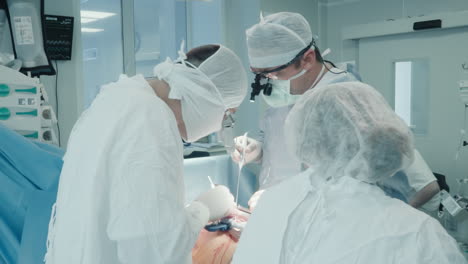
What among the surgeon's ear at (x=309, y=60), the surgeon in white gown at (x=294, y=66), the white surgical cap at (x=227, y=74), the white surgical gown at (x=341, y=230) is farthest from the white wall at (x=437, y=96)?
A: the white surgical gown at (x=341, y=230)

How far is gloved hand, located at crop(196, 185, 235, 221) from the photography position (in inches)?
64.5

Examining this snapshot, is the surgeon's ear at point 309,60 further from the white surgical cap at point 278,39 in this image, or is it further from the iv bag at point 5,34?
the iv bag at point 5,34

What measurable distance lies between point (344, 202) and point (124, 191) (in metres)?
0.54

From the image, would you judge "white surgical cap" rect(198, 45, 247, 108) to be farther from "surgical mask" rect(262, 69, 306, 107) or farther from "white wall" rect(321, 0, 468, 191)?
"white wall" rect(321, 0, 468, 191)

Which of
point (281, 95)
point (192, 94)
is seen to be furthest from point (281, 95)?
point (192, 94)

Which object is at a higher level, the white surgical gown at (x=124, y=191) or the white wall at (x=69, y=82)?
the white wall at (x=69, y=82)

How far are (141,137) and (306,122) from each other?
1.40 ft

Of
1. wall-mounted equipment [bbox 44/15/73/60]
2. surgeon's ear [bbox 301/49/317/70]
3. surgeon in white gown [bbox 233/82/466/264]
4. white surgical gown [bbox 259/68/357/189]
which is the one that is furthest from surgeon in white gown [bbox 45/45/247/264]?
wall-mounted equipment [bbox 44/15/73/60]

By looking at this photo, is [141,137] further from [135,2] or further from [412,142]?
[135,2]

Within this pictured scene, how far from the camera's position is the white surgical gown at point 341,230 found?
0.86 meters

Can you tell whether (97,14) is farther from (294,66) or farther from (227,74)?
(227,74)

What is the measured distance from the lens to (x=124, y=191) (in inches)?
42.6

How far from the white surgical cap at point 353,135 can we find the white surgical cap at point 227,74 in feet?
1.38

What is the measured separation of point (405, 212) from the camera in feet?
2.99
